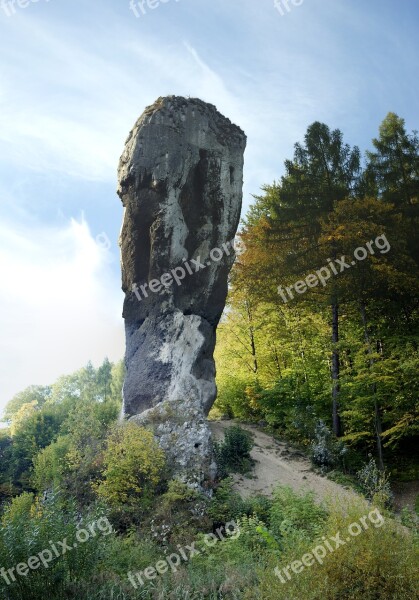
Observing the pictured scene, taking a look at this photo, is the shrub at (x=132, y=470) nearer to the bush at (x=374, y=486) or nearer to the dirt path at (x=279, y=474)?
the dirt path at (x=279, y=474)

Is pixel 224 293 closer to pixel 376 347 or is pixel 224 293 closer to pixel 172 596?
pixel 376 347

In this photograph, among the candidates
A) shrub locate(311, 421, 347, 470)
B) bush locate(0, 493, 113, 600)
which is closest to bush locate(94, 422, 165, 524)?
bush locate(0, 493, 113, 600)

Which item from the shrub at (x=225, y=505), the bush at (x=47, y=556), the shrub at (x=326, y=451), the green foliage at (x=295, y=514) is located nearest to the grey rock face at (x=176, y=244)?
the shrub at (x=225, y=505)

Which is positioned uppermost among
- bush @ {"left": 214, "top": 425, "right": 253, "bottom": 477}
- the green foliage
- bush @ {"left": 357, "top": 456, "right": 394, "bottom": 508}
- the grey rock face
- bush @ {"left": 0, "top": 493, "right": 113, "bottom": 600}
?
the grey rock face

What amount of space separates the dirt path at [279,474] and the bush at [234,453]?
35 centimetres

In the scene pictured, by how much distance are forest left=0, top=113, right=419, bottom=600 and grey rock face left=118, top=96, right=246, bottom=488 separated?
2.29m

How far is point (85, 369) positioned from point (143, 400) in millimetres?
31827

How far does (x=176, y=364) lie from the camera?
1650 centimetres

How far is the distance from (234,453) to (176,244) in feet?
24.0

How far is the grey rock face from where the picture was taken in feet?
54.6

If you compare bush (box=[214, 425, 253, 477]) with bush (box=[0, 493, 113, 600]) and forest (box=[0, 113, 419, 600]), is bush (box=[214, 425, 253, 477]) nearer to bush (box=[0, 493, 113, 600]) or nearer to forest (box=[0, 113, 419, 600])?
forest (box=[0, 113, 419, 600])

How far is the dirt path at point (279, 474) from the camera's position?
47.6 feet

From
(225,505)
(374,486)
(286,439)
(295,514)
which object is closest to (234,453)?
(225,505)

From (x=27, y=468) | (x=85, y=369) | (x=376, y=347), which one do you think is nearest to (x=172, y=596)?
(x=376, y=347)
